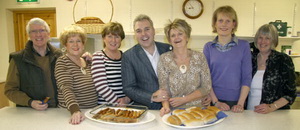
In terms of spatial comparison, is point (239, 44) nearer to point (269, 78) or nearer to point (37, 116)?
point (269, 78)

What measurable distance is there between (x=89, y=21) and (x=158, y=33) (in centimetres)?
128

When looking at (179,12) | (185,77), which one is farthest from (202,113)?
(179,12)

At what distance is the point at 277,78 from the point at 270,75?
59 mm

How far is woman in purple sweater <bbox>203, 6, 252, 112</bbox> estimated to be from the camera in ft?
5.37

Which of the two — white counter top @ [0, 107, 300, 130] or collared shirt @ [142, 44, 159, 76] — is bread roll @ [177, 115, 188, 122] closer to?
white counter top @ [0, 107, 300, 130]

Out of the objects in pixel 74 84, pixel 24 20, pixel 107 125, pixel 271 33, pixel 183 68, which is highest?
pixel 24 20

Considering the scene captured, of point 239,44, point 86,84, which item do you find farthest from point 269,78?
point 86,84

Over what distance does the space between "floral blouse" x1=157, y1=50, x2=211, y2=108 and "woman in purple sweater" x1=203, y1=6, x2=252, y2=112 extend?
0.24 metres

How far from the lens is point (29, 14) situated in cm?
441

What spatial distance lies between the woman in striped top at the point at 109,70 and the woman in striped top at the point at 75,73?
70 mm

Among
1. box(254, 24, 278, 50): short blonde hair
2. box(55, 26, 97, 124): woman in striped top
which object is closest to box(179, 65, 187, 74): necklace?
box(55, 26, 97, 124): woman in striped top

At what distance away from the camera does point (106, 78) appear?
5.24ft

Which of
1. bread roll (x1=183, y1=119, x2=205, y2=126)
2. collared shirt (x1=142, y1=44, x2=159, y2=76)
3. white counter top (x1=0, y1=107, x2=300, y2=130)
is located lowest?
white counter top (x1=0, y1=107, x2=300, y2=130)

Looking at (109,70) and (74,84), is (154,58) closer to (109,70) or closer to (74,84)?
(109,70)
